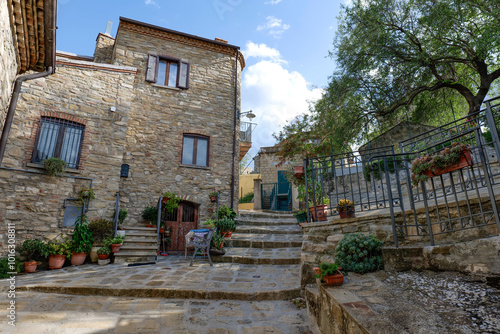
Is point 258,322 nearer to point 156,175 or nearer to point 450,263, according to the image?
point 450,263

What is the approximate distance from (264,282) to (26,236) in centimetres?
585

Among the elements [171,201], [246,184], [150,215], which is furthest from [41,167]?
[246,184]

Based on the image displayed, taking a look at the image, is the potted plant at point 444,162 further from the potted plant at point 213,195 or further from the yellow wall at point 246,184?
the yellow wall at point 246,184

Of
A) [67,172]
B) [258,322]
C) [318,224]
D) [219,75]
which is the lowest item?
[258,322]

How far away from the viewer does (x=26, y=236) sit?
618 cm

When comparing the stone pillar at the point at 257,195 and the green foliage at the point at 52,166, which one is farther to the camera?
the stone pillar at the point at 257,195

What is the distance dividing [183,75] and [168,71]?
0.59 meters

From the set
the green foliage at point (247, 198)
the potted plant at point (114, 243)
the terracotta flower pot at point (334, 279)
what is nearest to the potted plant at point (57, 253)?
the potted plant at point (114, 243)

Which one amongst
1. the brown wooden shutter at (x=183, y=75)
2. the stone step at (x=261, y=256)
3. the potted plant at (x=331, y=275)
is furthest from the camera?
the brown wooden shutter at (x=183, y=75)

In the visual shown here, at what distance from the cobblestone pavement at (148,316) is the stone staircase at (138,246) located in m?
2.67

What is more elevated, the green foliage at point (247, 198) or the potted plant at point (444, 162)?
the green foliage at point (247, 198)

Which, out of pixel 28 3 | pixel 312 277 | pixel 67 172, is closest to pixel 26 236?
pixel 67 172

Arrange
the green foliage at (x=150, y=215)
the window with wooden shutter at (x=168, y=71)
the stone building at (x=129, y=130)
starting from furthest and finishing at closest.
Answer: the window with wooden shutter at (x=168, y=71) → the green foliage at (x=150, y=215) → the stone building at (x=129, y=130)

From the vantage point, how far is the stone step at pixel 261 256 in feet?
18.6
